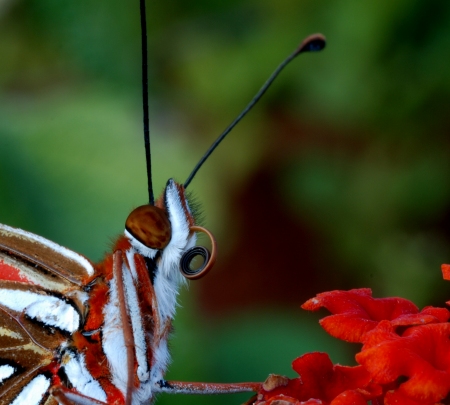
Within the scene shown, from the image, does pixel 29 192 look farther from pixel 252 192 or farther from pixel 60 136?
pixel 252 192

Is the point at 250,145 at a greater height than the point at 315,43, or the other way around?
the point at 250,145

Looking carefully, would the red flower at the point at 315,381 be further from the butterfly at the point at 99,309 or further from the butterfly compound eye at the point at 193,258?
the butterfly compound eye at the point at 193,258

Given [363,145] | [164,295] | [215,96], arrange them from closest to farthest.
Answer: [164,295] → [363,145] → [215,96]

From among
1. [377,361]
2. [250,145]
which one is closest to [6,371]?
[377,361]

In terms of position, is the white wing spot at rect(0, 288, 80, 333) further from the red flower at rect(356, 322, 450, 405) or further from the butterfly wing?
the red flower at rect(356, 322, 450, 405)

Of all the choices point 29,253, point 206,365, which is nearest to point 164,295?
point 29,253

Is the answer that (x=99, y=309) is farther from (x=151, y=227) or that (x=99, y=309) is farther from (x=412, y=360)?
(x=412, y=360)

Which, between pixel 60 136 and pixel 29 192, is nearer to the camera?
pixel 29 192
